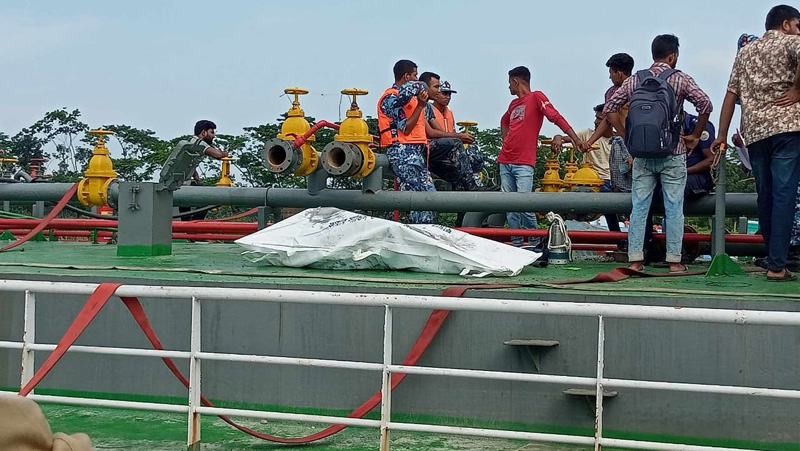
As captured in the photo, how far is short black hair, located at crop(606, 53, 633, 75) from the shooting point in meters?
7.04

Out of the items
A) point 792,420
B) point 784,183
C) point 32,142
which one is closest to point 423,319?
point 792,420

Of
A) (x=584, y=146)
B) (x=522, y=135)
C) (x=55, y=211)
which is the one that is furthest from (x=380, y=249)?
(x=55, y=211)

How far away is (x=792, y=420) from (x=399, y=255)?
7.99ft

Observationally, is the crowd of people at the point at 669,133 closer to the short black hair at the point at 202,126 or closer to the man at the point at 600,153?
the man at the point at 600,153

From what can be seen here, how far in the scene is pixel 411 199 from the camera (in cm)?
729

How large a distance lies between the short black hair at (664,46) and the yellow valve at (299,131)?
237cm

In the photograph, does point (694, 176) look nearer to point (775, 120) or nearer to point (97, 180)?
point (775, 120)

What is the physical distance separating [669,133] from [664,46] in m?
0.69

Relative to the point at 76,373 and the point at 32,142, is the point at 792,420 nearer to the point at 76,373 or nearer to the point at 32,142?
the point at 76,373

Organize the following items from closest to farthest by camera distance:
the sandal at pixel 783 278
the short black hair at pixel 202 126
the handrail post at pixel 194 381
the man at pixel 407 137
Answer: the handrail post at pixel 194 381, the sandal at pixel 783 278, the man at pixel 407 137, the short black hair at pixel 202 126

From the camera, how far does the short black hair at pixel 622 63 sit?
704 centimetres

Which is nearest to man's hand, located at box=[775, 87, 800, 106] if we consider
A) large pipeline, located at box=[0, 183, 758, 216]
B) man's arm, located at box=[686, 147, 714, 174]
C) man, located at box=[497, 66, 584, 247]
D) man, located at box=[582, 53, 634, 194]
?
man's arm, located at box=[686, 147, 714, 174]

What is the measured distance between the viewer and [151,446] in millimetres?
4371

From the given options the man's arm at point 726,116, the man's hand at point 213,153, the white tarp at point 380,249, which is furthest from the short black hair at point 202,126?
the man's arm at point 726,116
